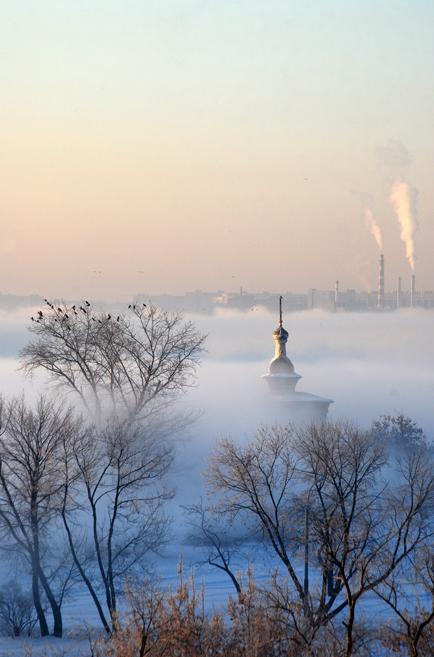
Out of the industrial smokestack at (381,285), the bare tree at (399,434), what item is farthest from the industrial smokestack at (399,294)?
the bare tree at (399,434)

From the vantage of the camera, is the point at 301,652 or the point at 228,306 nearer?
the point at 301,652

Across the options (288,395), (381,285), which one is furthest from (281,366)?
(381,285)

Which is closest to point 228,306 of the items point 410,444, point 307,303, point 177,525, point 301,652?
point 307,303

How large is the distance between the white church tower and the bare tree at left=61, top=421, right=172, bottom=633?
6.74 m

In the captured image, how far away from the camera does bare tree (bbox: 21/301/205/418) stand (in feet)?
146

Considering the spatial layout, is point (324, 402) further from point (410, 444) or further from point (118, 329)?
point (118, 329)

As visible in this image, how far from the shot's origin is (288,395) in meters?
49.1

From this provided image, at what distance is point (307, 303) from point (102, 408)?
141 meters

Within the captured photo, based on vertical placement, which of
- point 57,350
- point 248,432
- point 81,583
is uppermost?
point 57,350

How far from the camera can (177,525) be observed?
130ft

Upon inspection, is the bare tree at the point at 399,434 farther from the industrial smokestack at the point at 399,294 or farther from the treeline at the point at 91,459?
the industrial smokestack at the point at 399,294

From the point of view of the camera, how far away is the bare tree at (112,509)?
30703mm

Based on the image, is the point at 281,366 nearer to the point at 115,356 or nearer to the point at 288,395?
the point at 288,395

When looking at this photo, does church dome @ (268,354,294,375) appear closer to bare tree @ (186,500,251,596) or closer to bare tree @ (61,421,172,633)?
bare tree @ (61,421,172,633)
